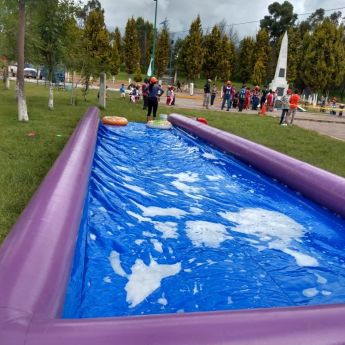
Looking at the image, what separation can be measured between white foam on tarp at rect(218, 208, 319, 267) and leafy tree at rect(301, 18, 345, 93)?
103ft

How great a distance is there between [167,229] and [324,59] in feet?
109

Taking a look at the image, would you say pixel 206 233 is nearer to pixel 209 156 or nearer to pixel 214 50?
pixel 209 156

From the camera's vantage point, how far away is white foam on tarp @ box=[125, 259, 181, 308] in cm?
278

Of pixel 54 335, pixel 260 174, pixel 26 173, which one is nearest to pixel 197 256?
pixel 54 335

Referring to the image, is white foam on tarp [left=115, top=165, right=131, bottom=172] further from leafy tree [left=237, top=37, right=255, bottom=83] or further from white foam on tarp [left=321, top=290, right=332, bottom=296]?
leafy tree [left=237, top=37, right=255, bottom=83]

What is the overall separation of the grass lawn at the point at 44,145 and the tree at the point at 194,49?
23.4m

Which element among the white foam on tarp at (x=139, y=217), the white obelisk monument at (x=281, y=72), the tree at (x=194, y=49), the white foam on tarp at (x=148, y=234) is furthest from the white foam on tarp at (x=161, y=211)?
the tree at (x=194, y=49)

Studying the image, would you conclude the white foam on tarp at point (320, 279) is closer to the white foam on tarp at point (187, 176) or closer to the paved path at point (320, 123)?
the white foam on tarp at point (187, 176)

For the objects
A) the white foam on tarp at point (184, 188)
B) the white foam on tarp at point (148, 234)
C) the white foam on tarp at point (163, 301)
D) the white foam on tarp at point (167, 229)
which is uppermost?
the white foam on tarp at point (184, 188)

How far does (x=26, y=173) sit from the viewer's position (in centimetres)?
513

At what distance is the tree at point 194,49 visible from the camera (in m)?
36.2

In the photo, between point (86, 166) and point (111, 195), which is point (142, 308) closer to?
point (111, 195)

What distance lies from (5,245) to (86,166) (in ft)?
8.11

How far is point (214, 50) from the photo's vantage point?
37.4 metres
